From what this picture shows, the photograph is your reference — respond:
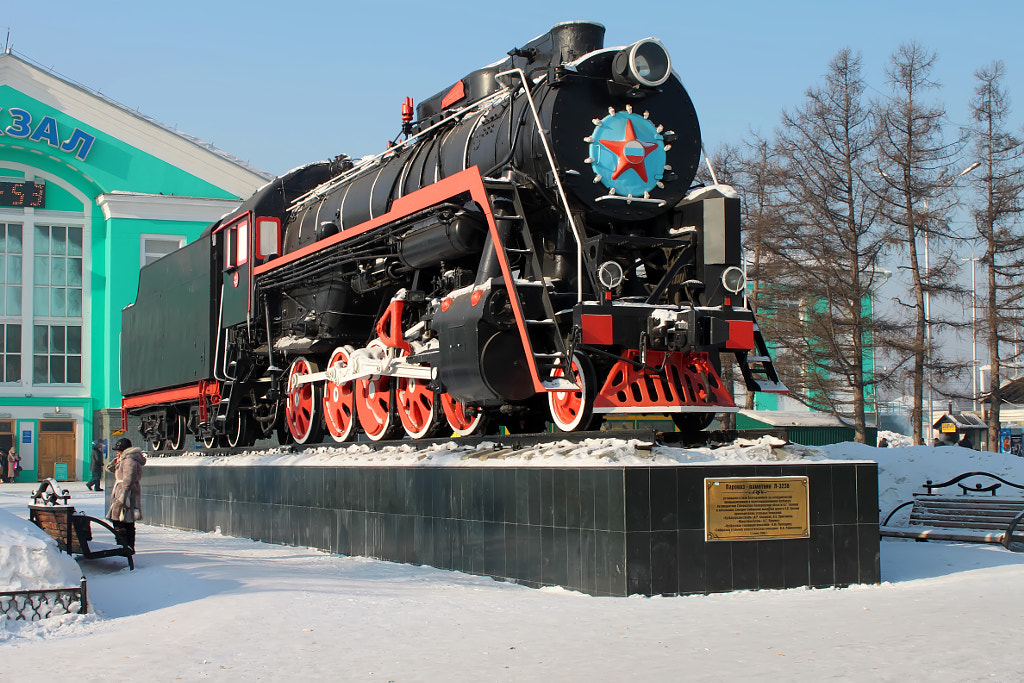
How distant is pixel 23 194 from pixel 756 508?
34313 mm

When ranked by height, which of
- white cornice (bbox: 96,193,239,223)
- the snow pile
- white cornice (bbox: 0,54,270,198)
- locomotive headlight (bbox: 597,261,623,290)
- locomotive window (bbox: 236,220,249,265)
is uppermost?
white cornice (bbox: 0,54,270,198)

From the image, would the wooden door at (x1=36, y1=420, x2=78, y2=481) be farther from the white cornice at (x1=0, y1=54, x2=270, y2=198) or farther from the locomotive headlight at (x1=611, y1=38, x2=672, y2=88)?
the locomotive headlight at (x1=611, y1=38, x2=672, y2=88)

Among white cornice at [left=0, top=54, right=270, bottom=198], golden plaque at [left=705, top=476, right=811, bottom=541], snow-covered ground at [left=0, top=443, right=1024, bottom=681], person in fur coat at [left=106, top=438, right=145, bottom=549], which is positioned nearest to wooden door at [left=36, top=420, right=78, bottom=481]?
white cornice at [left=0, top=54, right=270, bottom=198]

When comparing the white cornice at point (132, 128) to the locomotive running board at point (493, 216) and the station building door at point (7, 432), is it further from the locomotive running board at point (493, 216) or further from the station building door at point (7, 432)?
the locomotive running board at point (493, 216)

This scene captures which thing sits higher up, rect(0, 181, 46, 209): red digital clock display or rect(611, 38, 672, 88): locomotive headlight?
rect(0, 181, 46, 209): red digital clock display

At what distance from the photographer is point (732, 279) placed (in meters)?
9.34

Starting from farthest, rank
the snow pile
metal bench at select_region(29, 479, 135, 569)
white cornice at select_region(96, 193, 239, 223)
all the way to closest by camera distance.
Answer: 1. white cornice at select_region(96, 193, 239, 223)
2. metal bench at select_region(29, 479, 135, 569)
3. the snow pile

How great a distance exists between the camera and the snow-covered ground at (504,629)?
532 cm

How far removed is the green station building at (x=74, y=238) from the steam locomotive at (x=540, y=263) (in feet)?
86.7

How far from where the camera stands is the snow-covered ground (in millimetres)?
5316

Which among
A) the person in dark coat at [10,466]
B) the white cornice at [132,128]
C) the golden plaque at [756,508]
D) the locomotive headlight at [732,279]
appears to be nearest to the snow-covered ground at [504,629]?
the golden plaque at [756,508]

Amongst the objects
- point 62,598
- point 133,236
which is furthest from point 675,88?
point 133,236

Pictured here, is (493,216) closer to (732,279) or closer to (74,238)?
(732,279)

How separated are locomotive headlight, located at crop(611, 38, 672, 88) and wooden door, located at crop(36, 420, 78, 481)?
32.1m
